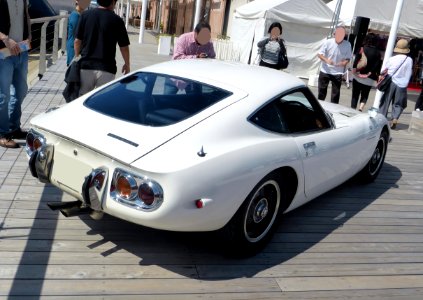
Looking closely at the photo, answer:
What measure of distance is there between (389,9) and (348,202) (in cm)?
1210

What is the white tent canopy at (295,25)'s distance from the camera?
49.4ft

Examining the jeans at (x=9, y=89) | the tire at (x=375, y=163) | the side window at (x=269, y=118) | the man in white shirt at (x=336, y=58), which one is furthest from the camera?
the man in white shirt at (x=336, y=58)

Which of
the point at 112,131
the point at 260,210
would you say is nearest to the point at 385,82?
the point at 260,210

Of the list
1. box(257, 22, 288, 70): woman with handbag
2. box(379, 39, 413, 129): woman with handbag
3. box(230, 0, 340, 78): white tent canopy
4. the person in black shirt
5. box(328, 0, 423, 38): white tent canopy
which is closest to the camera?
the person in black shirt

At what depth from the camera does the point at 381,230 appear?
428 centimetres

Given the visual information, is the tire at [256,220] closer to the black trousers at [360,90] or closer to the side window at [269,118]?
the side window at [269,118]

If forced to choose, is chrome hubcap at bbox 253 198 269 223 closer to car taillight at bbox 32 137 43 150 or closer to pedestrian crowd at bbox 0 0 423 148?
pedestrian crowd at bbox 0 0 423 148

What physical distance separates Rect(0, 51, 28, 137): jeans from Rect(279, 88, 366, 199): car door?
295cm

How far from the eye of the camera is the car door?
371 cm

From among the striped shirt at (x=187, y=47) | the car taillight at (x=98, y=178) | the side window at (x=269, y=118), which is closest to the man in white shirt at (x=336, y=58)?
the striped shirt at (x=187, y=47)

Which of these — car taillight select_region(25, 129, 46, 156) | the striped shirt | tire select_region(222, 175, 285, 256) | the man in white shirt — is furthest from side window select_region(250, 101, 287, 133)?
the man in white shirt

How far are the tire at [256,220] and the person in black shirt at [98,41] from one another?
2.66 metres

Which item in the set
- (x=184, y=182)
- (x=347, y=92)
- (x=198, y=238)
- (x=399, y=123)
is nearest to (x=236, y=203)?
(x=184, y=182)

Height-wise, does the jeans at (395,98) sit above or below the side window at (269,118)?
below
